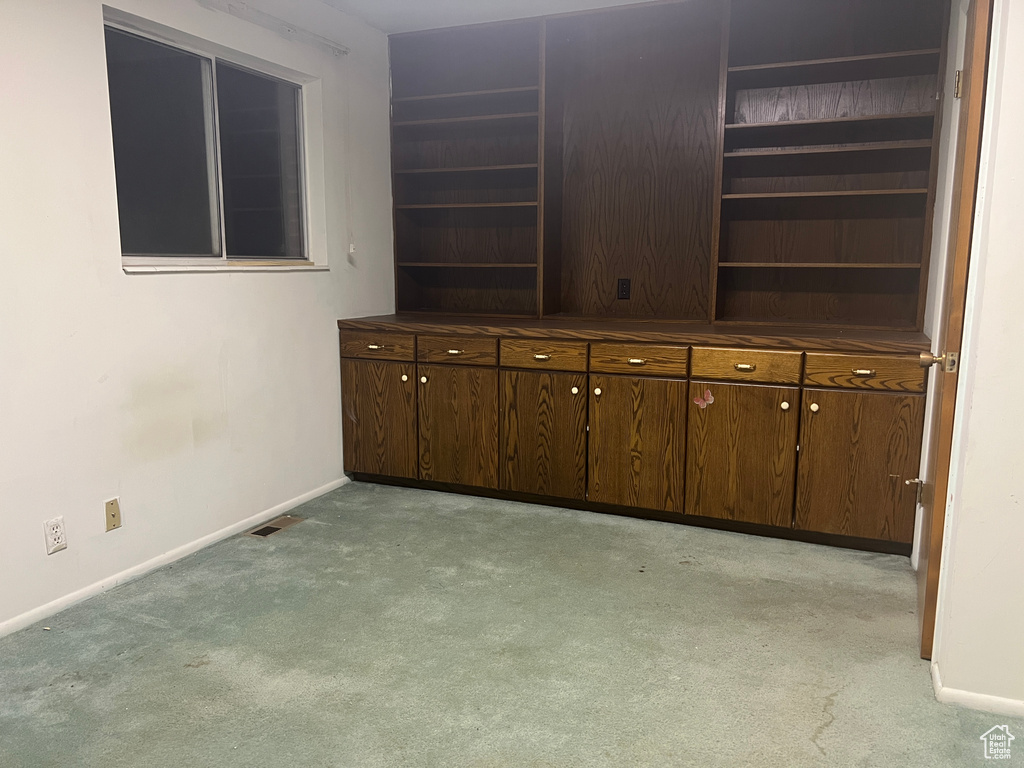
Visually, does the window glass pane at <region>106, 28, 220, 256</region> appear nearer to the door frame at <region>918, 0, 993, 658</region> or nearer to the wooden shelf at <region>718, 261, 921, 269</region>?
the wooden shelf at <region>718, 261, 921, 269</region>

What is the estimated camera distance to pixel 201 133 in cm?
304

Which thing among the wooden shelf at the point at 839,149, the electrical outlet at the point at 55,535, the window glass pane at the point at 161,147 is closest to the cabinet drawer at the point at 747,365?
the wooden shelf at the point at 839,149

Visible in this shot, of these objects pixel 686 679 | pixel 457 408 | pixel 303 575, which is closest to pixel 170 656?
pixel 303 575

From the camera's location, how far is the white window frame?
9.03ft

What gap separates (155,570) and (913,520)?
9.74ft

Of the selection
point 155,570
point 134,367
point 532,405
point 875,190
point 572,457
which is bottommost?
point 155,570

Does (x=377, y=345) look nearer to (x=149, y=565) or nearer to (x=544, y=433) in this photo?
(x=544, y=433)

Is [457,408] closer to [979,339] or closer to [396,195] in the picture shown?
[396,195]

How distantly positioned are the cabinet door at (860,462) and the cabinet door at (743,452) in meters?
0.07

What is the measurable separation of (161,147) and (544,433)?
2.00 m

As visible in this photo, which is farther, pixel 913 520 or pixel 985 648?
pixel 913 520

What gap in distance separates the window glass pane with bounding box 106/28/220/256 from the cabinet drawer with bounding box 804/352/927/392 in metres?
2.54

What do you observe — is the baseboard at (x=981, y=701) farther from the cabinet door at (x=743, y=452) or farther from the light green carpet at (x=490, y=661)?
the cabinet door at (x=743, y=452)

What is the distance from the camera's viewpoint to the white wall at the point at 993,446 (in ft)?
5.95
